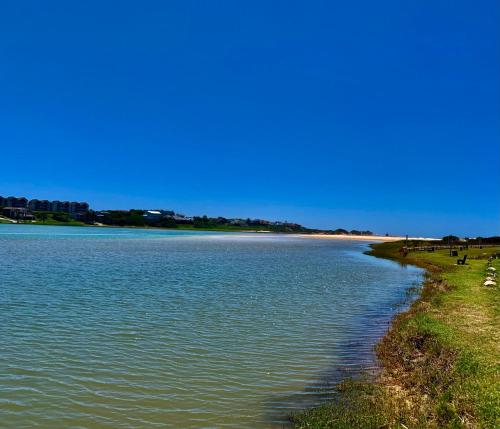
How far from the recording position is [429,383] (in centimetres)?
1157

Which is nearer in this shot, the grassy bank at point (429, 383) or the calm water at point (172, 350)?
the grassy bank at point (429, 383)

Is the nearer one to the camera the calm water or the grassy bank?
the grassy bank

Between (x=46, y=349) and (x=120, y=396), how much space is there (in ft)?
16.5

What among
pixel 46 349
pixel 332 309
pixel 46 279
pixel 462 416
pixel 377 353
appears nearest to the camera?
pixel 462 416

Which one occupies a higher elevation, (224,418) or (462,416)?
(462,416)

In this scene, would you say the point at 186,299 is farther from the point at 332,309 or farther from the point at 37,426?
the point at 37,426

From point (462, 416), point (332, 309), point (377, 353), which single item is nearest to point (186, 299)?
point (332, 309)

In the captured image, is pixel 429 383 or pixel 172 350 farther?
pixel 172 350

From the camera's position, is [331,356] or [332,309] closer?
[331,356]

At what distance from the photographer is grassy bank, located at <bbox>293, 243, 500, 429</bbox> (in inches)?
372

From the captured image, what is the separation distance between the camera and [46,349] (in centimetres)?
1477

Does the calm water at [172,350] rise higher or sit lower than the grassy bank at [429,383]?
lower

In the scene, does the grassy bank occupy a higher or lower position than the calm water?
higher

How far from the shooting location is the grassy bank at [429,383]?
944cm
